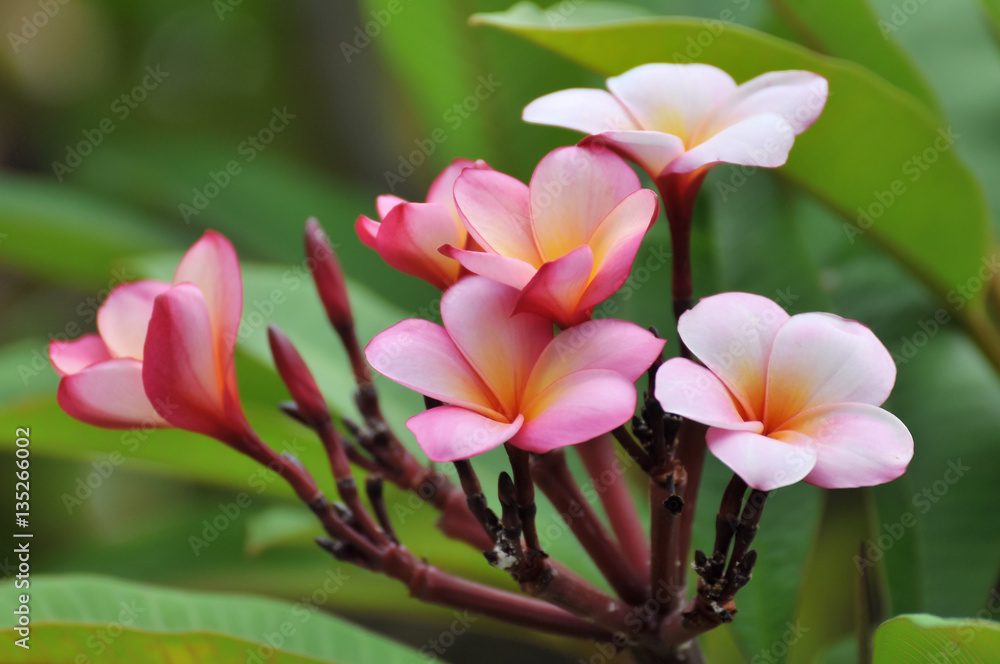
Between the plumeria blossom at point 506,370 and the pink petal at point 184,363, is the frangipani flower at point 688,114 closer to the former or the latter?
the plumeria blossom at point 506,370

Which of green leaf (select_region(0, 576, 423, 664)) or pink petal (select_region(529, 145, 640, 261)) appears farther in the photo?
green leaf (select_region(0, 576, 423, 664))

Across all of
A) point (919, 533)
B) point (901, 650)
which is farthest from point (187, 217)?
point (901, 650)

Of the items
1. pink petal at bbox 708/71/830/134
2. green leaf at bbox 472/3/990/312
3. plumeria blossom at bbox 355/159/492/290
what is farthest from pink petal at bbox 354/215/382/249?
green leaf at bbox 472/3/990/312

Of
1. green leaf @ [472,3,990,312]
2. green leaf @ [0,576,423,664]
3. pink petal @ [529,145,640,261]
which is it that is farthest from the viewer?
green leaf @ [472,3,990,312]

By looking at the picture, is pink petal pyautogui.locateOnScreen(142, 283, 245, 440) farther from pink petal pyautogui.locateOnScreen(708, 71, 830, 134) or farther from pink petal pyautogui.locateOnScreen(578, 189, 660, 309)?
pink petal pyautogui.locateOnScreen(708, 71, 830, 134)

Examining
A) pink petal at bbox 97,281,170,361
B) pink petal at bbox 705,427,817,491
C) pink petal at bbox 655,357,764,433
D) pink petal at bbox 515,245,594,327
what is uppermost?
pink petal at bbox 97,281,170,361

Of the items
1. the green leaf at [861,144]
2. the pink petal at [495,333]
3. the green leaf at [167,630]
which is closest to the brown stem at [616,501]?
the pink petal at [495,333]

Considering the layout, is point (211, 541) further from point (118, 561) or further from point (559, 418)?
point (559, 418)
